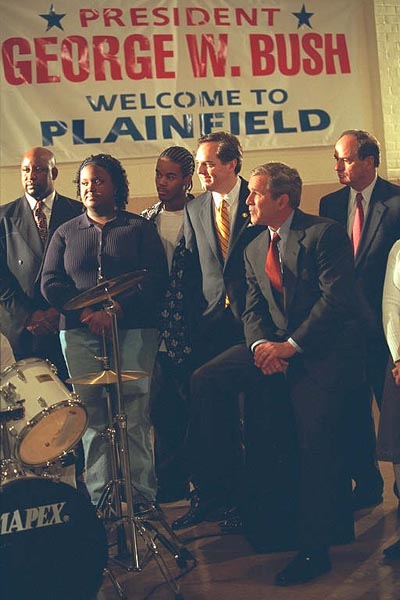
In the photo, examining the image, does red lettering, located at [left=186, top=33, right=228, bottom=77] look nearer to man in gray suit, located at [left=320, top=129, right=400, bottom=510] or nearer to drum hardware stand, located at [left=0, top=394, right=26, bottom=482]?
man in gray suit, located at [left=320, top=129, right=400, bottom=510]

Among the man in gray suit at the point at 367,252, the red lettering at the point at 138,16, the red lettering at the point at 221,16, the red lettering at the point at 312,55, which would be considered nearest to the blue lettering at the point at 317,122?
the red lettering at the point at 312,55

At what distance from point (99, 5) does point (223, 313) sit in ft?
10.6

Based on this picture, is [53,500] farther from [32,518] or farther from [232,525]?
[232,525]

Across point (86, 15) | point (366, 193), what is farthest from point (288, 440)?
point (86, 15)

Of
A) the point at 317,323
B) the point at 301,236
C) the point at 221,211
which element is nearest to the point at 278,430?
the point at 317,323

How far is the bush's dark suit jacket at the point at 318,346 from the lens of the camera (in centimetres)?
409

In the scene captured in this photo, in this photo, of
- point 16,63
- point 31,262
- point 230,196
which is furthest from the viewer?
point 16,63

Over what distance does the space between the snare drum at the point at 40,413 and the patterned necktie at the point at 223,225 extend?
50.0 inches

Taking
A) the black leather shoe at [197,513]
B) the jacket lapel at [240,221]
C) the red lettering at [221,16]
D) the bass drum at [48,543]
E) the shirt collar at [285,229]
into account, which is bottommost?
the black leather shoe at [197,513]

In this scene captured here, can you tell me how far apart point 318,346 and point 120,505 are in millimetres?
1071

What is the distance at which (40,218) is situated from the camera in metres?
5.20

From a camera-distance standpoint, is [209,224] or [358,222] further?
[358,222]

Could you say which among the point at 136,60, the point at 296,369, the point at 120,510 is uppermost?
the point at 136,60

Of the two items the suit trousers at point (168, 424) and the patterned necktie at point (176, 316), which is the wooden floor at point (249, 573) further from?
the patterned necktie at point (176, 316)
